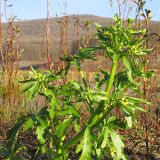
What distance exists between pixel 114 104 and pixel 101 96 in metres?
0.07

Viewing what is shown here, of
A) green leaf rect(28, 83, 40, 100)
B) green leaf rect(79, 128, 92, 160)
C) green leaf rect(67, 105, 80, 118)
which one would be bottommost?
green leaf rect(79, 128, 92, 160)

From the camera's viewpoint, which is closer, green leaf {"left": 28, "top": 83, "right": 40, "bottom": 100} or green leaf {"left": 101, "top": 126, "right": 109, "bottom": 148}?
green leaf {"left": 101, "top": 126, "right": 109, "bottom": 148}

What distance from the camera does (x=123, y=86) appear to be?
260 centimetres

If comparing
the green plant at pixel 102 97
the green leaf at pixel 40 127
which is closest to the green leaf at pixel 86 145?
the green plant at pixel 102 97

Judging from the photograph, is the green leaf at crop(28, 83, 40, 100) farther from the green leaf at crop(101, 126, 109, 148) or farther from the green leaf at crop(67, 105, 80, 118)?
the green leaf at crop(101, 126, 109, 148)

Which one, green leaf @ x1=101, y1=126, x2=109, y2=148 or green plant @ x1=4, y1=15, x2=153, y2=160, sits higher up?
green plant @ x1=4, y1=15, x2=153, y2=160

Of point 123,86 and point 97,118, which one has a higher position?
point 123,86

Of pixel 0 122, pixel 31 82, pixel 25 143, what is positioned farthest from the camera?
pixel 0 122

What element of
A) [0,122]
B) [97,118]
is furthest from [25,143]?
[97,118]

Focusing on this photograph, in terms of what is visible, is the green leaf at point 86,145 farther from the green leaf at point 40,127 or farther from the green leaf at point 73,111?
the green leaf at point 40,127

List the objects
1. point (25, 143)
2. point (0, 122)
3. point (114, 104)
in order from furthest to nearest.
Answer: point (0, 122) → point (25, 143) → point (114, 104)

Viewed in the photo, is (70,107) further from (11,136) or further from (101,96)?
(11,136)

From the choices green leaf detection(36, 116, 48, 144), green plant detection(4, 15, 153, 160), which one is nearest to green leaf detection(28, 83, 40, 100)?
green plant detection(4, 15, 153, 160)

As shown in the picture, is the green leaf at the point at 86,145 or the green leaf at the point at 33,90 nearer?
the green leaf at the point at 86,145
